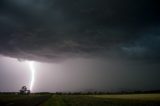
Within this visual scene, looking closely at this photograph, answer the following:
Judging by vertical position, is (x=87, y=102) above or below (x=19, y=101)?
below

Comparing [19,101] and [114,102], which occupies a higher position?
[19,101]

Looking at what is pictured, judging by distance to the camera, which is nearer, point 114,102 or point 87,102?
point 114,102

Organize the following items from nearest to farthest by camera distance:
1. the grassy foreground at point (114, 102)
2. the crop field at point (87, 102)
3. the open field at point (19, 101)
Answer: the open field at point (19, 101)
the crop field at point (87, 102)
the grassy foreground at point (114, 102)

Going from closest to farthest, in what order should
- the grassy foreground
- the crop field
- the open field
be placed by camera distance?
the open field, the crop field, the grassy foreground

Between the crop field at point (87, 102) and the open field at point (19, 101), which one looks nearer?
the open field at point (19, 101)

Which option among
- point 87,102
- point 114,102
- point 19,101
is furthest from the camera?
point 87,102

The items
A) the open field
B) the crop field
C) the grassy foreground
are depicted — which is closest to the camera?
the open field

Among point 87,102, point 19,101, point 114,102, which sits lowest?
point 114,102

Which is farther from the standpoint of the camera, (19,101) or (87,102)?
(87,102)

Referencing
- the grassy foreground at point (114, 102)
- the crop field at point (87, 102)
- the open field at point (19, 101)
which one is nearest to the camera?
the open field at point (19, 101)

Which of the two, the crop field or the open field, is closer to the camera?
the open field

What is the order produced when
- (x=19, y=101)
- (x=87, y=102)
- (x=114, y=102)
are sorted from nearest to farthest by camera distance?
(x=19, y=101)
(x=114, y=102)
(x=87, y=102)

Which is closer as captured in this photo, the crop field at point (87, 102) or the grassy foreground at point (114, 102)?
the crop field at point (87, 102)
